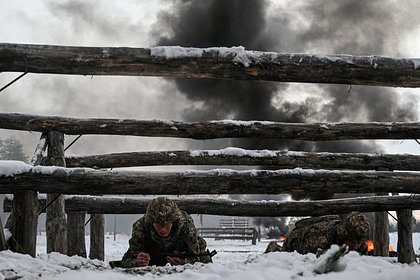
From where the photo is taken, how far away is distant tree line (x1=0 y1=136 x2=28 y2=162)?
5788cm

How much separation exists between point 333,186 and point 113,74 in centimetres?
266

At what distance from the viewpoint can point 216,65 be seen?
4105 mm

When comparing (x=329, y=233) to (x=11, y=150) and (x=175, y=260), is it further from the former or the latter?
(x=11, y=150)

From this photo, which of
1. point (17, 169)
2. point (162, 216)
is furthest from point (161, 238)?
point (17, 169)

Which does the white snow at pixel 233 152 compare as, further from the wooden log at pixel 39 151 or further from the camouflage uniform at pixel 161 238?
the wooden log at pixel 39 151

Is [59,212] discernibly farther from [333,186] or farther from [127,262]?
[333,186]

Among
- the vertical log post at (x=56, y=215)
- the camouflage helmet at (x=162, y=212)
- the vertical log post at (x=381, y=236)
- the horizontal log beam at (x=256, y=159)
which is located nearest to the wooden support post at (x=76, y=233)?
the horizontal log beam at (x=256, y=159)

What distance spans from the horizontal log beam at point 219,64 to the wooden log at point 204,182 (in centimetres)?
101

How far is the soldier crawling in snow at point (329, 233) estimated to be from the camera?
5250 millimetres

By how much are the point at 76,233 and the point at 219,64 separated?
17.4ft

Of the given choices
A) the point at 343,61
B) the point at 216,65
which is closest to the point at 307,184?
the point at 343,61

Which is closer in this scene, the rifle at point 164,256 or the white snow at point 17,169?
the white snow at point 17,169

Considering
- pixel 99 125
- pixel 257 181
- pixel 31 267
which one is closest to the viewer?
pixel 31 267

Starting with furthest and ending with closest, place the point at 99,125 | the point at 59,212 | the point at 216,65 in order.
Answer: the point at 99,125 → the point at 59,212 → the point at 216,65
